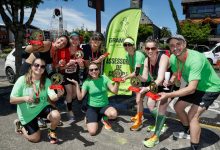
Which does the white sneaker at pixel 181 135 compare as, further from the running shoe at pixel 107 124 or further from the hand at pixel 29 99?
the hand at pixel 29 99

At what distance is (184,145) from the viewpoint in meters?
4.32

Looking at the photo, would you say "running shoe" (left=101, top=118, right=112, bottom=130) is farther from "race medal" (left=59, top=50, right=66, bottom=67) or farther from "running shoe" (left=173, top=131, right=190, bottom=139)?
"race medal" (left=59, top=50, right=66, bottom=67)

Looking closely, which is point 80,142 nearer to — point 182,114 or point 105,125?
point 105,125

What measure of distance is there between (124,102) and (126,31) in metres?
1.97

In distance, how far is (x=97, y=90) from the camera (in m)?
5.04

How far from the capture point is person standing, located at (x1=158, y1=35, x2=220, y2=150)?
11.9ft

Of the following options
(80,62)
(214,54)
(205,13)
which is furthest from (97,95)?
(205,13)

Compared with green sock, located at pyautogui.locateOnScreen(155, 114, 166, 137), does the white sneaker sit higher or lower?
lower

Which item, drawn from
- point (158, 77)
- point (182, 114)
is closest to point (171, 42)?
point (158, 77)

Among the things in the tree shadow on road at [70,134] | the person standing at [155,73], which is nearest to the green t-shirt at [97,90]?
the tree shadow on road at [70,134]

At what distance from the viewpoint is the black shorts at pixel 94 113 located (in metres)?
4.95

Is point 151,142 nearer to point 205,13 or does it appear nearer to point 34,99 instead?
point 34,99

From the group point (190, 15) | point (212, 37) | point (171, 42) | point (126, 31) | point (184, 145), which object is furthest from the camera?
point (190, 15)

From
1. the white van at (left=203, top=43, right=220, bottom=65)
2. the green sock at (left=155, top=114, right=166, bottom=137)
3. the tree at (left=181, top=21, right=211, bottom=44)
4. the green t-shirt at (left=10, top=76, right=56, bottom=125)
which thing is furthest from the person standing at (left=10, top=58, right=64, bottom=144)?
the tree at (left=181, top=21, right=211, bottom=44)
